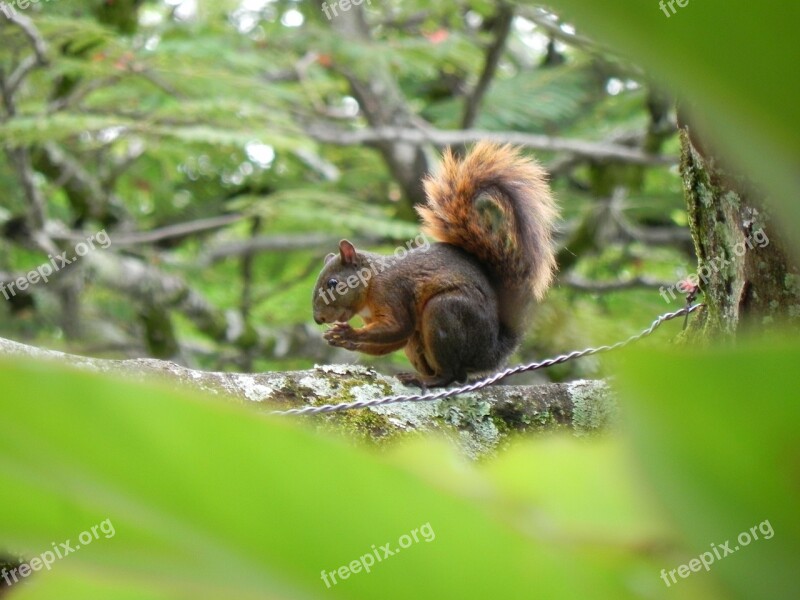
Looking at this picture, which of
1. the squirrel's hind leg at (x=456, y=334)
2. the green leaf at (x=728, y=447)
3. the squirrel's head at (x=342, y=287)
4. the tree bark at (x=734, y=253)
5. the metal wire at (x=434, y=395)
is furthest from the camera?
the squirrel's head at (x=342, y=287)

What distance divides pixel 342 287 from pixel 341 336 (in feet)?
1.28

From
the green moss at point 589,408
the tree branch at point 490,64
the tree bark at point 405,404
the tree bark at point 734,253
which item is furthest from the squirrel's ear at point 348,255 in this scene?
the tree branch at point 490,64

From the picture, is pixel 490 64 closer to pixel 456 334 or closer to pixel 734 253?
pixel 456 334

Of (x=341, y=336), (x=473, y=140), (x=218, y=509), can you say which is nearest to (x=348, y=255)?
(x=341, y=336)

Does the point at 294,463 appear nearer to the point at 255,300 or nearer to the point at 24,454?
the point at 24,454

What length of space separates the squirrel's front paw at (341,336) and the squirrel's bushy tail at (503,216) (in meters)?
0.53

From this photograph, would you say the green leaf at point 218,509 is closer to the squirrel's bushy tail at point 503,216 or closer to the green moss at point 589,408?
the green moss at point 589,408

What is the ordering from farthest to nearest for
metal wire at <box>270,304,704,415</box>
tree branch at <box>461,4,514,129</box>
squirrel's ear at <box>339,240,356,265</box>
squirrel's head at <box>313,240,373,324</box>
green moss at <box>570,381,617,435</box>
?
tree branch at <box>461,4,514,129</box>, squirrel's ear at <box>339,240,356,265</box>, squirrel's head at <box>313,240,373,324</box>, green moss at <box>570,381,617,435</box>, metal wire at <box>270,304,704,415</box>

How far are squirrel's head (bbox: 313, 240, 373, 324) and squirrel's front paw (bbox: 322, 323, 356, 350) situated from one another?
0.28m

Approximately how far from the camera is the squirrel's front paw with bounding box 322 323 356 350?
10.2 ft

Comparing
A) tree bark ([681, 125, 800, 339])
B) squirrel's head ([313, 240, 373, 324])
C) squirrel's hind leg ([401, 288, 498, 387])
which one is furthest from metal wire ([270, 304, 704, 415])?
squirrel's head ([313, 240, 373, 324])

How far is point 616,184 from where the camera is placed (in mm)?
6809

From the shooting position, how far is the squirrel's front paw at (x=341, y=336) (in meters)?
3.09

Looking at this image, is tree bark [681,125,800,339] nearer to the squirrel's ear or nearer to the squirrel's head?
the squirrel's head
